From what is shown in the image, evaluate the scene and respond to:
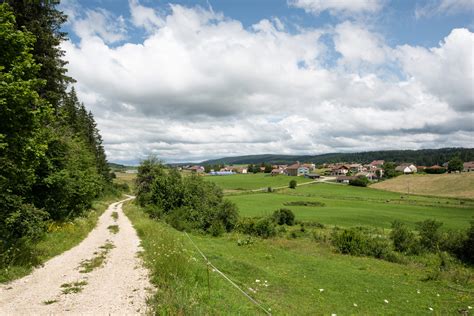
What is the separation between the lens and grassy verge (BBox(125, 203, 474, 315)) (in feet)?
29.4

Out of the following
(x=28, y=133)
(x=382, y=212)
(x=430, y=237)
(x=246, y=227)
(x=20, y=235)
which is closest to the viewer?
(x=28, y=133)

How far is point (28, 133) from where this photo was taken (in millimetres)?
11258

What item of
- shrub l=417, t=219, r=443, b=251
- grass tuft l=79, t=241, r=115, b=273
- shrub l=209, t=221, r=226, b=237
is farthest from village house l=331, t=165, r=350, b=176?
grass tuft l=79, t=241, r=115, b=273

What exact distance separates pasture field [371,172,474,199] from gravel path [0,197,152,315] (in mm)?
94455

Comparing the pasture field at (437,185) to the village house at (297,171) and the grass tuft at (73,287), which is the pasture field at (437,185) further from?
the grass tuft at (73,287)

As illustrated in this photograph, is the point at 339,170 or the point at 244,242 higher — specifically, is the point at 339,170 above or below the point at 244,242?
below

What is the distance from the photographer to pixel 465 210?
62.1 metres

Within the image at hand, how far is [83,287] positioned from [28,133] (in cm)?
647

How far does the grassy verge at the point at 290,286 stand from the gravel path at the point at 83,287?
2.56 ft

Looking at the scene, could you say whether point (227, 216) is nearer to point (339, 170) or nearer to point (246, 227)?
point (246, 227)

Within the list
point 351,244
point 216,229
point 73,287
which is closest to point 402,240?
point 351,244

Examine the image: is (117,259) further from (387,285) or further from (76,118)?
(76,118)

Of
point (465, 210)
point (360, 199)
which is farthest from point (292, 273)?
point (360, 199)

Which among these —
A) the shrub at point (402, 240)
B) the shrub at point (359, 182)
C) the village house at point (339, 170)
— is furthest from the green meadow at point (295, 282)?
the village house at point (339, 170)
